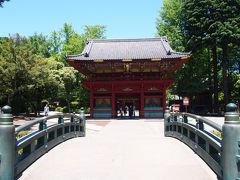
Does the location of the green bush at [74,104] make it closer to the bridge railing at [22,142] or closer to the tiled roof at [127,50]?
the tiled roof at [127,50]

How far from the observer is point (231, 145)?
5988 mm

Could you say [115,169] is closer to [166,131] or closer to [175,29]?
[166,131]

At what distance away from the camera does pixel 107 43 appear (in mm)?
42938

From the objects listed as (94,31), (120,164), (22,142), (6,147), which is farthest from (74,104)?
(6,147)

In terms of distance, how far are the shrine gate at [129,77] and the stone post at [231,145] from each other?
90.1 feet

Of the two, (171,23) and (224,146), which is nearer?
(224,146)

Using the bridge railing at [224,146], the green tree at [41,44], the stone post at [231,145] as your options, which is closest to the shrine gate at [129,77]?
the bridge railing at [224,146]

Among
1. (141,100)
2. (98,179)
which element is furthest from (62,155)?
(141,100)

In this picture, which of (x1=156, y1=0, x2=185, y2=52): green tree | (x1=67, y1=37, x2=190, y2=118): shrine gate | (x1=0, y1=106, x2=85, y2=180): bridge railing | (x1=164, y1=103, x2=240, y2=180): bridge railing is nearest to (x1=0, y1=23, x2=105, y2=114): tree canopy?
(x1=67, y1=37, x2=190, y2=118): shrine gate

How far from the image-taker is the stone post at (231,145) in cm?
593

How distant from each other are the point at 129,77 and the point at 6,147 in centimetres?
3033

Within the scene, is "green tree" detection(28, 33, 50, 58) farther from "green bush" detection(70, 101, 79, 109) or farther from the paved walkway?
the paved walkway

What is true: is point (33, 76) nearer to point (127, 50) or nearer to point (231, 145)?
point (127, 50)

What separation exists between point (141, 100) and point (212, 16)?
44.7ft
